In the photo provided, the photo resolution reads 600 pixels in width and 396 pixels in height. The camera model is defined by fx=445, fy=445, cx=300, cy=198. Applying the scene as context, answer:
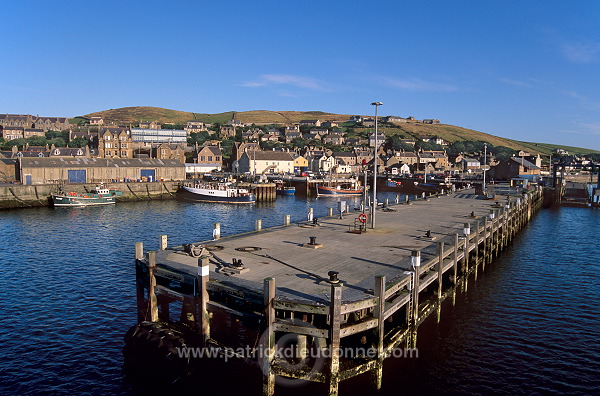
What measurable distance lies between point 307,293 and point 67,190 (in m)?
86.0

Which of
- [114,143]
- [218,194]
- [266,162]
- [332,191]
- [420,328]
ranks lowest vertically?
[420,328]

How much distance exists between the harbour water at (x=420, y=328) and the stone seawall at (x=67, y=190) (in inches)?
1340

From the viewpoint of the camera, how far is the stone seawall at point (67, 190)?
266 ft

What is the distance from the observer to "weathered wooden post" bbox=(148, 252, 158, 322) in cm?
2166

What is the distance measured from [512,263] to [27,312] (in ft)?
130

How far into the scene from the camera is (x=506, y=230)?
48719mm

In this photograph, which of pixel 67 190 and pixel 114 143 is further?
pixel 114 143

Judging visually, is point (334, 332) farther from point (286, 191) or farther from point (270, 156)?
point (270, 156)

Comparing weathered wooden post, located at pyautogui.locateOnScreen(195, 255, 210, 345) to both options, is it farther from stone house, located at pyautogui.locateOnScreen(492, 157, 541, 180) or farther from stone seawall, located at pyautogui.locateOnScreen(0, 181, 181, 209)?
stone house, located at pyautogui.locateOnScreen(492, 157, 541, 180)

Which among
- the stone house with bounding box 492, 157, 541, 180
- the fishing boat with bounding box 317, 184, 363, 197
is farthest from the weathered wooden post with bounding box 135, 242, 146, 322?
the stone house with bounding box 492, 157, 541, 180

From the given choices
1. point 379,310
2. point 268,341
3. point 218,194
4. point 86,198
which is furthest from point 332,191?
point 268,341

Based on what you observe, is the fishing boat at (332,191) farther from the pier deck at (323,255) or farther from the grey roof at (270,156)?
the pier deck at (323,255)

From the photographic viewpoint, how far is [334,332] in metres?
16.4

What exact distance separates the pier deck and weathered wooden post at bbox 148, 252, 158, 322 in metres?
0.91
